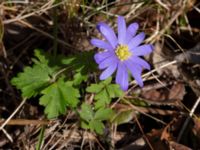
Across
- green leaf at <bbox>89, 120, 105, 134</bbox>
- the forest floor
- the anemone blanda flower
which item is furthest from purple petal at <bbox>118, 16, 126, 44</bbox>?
green leaf at <bbox>89, 120, 105, 134</bbox>

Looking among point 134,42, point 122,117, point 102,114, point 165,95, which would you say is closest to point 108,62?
point 134,42

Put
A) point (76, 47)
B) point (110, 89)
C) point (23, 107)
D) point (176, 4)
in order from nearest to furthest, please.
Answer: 1. point (110, 89)
2. point (23, 107)
3. point (76, 47)
4. point (176, 4)

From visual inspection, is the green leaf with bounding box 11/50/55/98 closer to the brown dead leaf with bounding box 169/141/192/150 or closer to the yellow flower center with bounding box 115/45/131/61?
the yellow flower center with bounding box 115/45/131/61

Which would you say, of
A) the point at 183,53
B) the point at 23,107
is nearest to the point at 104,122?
the point at 23,107

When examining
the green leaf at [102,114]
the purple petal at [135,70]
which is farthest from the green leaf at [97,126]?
the purple petal at [135,70]

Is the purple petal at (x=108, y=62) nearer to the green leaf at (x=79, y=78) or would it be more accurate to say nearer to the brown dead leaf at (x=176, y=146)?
the green leaf at (x=79, y=78)

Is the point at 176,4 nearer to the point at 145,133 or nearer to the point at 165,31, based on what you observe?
the point at 165,31

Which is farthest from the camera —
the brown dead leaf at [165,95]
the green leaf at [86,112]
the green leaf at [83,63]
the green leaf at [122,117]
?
the brown dead leaf at [165,95]
